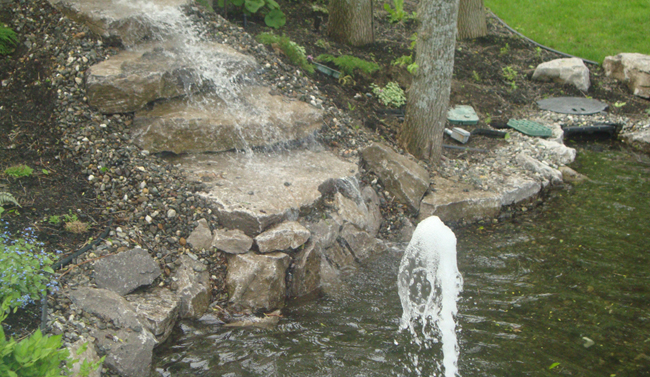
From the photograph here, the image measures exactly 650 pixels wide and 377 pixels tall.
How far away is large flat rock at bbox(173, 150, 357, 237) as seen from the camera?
4.92 meters

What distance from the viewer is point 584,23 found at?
41.2 feet

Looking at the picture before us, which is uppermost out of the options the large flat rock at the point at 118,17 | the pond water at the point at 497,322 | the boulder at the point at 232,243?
the large flat rock at the point at 118,17

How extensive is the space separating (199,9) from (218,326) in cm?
500

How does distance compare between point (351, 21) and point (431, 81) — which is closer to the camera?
point (431, 81)

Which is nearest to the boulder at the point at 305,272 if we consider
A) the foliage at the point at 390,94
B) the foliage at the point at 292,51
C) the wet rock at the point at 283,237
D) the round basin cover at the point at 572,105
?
the wet rock at the point at 283,237

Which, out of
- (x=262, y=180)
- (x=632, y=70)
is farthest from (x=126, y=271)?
(x=632, y=70)

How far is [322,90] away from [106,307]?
4755 millimetres

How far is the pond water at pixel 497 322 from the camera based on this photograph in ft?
12.8

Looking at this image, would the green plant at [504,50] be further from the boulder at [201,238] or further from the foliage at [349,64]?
the boulder at [201,238]

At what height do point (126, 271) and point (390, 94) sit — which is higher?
point (390, 94)

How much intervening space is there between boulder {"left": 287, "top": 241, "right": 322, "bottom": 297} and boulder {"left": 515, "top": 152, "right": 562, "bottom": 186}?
12.8 feet

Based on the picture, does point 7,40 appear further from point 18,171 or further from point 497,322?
point 497,322

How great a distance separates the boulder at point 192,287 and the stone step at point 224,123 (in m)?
1.59

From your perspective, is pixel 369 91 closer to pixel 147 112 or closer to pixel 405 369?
pixel 147 112
